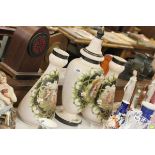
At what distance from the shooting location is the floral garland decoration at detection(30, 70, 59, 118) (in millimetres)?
884

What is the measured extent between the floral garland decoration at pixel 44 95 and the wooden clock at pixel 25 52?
13 cm

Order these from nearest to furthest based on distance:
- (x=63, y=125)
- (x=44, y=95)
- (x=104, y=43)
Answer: (x=44, y=95) → (x=63, y=125) → (x=104, y=43)

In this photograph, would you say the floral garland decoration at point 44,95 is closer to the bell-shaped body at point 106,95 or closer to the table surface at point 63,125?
the table surface at point 63,125

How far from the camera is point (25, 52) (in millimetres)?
960

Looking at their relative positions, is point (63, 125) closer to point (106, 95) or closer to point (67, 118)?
point (67, 118)

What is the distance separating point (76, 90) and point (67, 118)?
111mm

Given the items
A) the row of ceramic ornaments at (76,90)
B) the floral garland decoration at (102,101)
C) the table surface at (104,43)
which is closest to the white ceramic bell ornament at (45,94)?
the row of ceramic ornaments at (76,90)

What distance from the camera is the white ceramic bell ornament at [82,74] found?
937 mm

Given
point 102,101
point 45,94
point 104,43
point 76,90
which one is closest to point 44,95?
point 45,94
